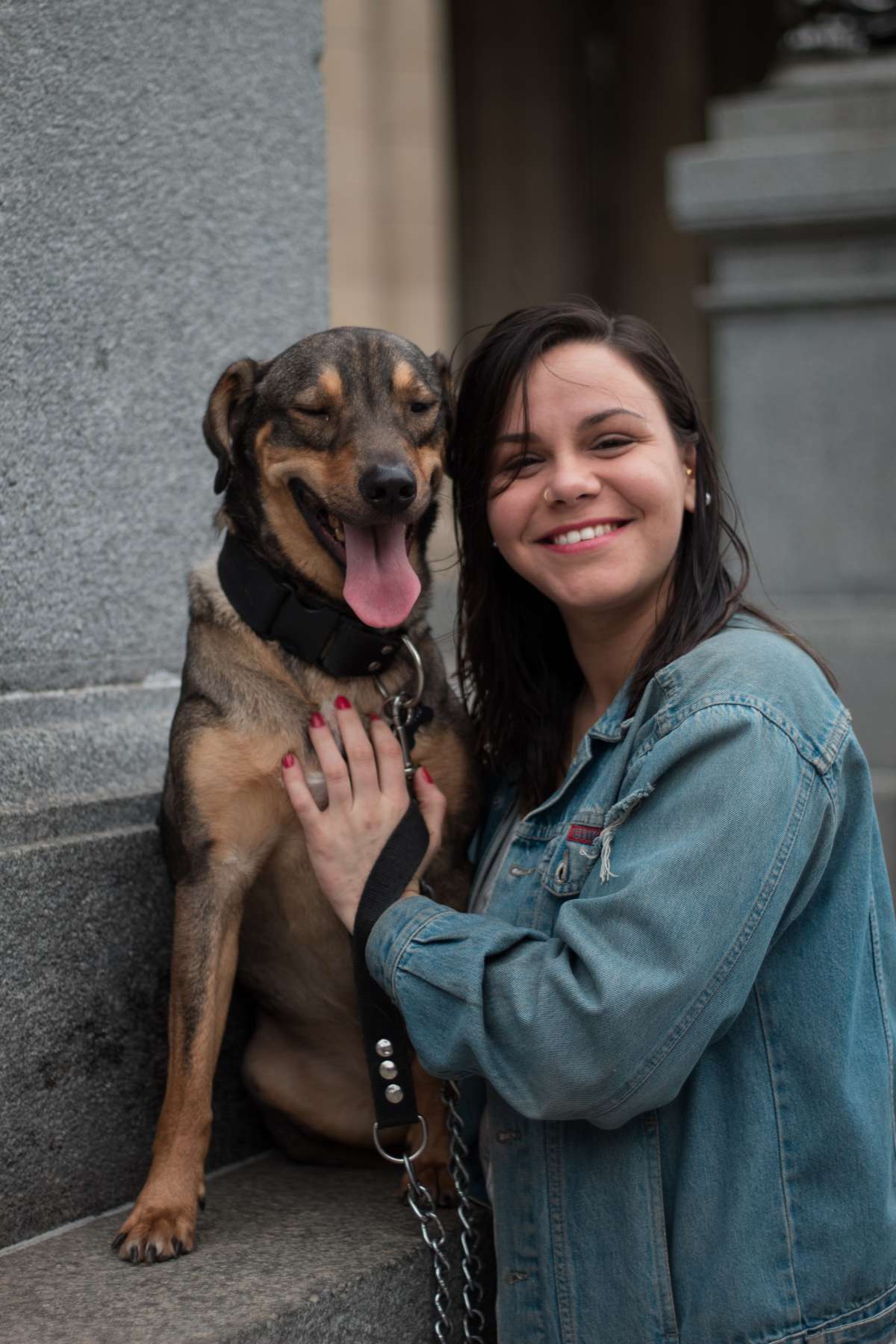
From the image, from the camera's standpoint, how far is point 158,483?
3318 mm

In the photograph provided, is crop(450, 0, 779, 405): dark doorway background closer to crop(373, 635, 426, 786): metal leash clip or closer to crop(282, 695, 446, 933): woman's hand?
crop(373, 635, 426, 786): metal leash clip

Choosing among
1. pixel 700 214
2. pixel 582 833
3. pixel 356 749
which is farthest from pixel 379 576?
pixel 700 214

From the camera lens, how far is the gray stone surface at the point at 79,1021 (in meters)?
2.61

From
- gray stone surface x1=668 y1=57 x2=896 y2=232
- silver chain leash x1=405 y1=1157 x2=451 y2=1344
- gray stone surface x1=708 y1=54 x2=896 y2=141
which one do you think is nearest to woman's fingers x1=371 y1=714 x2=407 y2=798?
silver chain leash x1=405 y1=1157 x2=451 y2=1344

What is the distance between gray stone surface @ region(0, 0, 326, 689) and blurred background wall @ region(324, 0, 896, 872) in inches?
25.9

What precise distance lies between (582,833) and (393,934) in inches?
13.2

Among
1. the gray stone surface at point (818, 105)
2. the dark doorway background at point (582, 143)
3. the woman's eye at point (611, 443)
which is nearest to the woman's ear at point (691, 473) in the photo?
the woman's eye at point (611, 443)

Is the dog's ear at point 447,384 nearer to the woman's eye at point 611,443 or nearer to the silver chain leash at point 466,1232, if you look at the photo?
the woman's eye at point 611,443

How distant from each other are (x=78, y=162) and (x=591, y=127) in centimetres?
1005

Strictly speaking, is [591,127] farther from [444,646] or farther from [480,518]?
[480,518]

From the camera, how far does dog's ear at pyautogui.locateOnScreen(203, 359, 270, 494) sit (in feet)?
9.44

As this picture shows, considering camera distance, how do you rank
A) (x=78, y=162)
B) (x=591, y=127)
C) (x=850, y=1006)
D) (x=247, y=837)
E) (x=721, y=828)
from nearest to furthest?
(x=721, y=828)
(x=850, y=1006)
(x=247, y=837)
(x=78, y=162)
(x=591, y=127)

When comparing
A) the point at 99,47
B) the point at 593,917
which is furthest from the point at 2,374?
the point at 593,917

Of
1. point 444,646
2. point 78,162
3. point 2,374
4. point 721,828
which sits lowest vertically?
point 444,646
